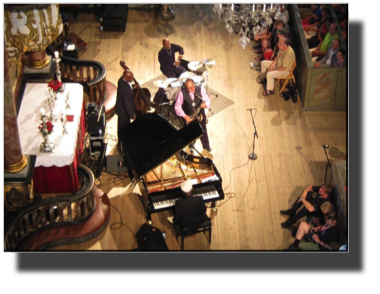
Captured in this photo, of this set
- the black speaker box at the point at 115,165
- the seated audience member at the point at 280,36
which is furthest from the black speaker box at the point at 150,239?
the seated audience member at the point at 280,36

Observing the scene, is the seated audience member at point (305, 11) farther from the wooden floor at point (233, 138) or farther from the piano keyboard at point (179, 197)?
the piano keyboard at point (179, 197)

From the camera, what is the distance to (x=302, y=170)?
35.8ft

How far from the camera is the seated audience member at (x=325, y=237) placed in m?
9.26

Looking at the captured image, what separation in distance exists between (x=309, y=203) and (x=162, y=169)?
2252 millimetres

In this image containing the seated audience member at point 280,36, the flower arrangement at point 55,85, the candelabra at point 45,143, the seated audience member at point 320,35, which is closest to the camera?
the candelabra at point 45,143

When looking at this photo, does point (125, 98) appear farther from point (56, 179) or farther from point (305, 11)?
point (305, 11)

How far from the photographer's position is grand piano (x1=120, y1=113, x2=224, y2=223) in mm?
9375

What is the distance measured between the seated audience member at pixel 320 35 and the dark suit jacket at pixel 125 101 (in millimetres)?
3942

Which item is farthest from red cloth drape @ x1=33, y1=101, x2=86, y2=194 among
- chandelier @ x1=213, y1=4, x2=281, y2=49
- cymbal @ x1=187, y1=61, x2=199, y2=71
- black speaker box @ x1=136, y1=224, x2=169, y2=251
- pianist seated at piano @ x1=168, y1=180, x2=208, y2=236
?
chandelier @ x1=213, y1=4, x2=281, y2=49

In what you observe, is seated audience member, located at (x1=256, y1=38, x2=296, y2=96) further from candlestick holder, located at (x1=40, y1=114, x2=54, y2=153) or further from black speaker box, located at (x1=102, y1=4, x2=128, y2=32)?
candlestick holder, located at (x1=40, y1=114, x2=54, y2=153)

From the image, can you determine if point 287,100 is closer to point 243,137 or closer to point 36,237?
point 243,137

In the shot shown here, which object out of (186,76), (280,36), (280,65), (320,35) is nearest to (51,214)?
(186,76)

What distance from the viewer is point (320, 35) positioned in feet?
41.8

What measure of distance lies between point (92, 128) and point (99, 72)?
149cm
